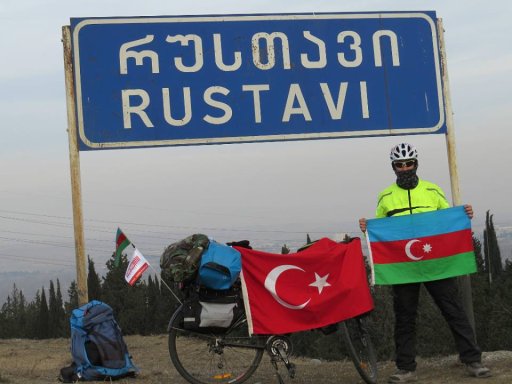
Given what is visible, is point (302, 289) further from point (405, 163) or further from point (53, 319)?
point (53, 319)

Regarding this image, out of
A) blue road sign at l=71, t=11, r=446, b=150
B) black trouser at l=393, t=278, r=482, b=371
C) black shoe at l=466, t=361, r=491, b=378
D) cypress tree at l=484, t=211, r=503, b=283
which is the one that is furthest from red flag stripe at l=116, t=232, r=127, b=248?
cypress tree at l=484, t=211, r=503, b=283

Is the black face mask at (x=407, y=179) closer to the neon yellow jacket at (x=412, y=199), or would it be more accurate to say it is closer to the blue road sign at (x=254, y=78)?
the neon yellow jacket at (x=412, y=199)

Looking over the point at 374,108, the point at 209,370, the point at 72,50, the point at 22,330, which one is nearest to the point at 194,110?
the point at 72,50

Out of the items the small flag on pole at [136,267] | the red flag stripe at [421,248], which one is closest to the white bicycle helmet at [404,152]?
the red flag stripe at [421,248]

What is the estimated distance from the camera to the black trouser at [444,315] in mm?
6938

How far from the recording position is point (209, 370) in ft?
22.1

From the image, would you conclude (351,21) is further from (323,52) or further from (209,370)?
(209,370)

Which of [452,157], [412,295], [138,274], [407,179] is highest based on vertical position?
[452,157]

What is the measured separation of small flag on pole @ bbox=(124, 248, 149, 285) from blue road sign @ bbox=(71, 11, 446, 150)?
1241 millimetres

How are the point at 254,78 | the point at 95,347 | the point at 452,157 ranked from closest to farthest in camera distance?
the point at 95,347
the point at 254,78
the point at 452,157

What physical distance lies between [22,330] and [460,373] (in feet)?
319

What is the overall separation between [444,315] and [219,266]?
232cm

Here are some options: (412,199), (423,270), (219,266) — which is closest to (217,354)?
(219,266)

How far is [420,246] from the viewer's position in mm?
7066
